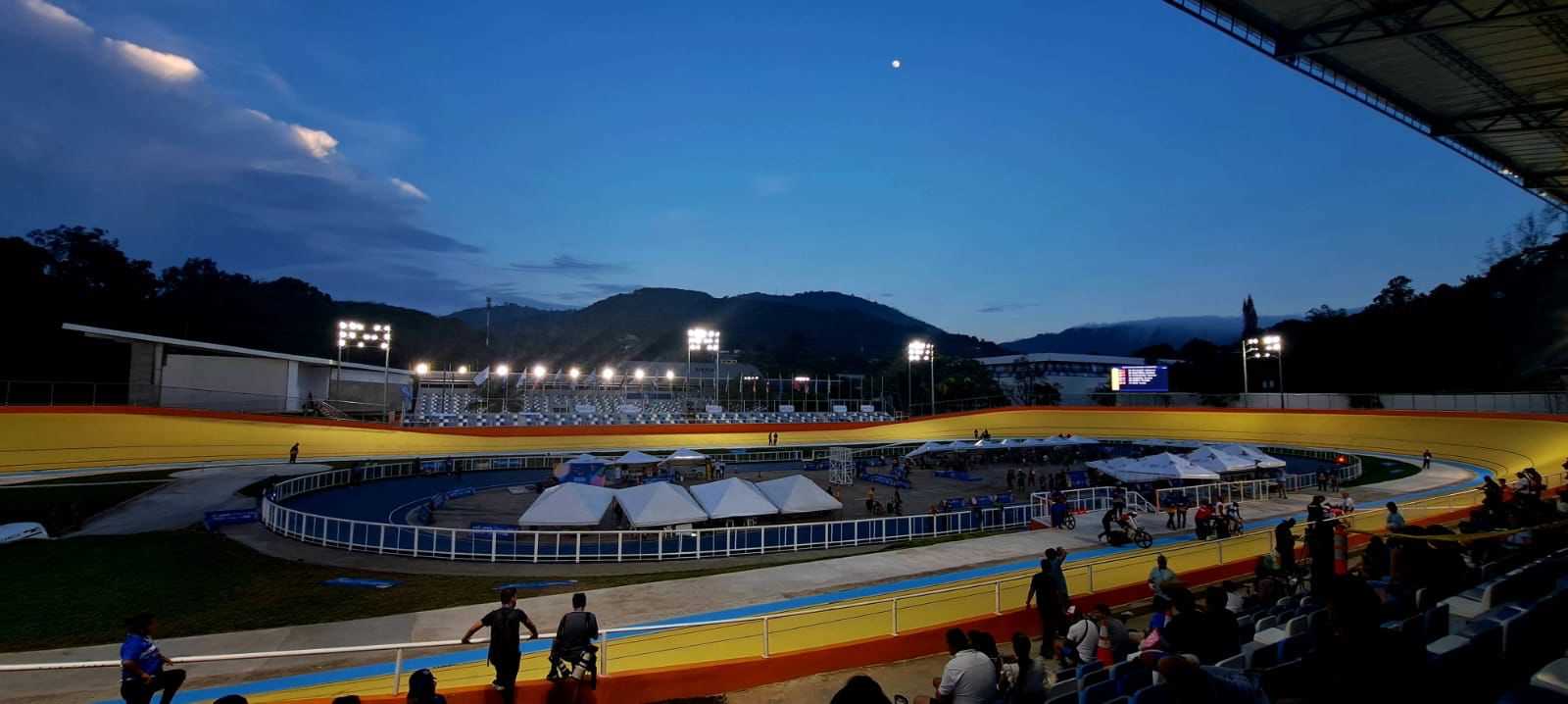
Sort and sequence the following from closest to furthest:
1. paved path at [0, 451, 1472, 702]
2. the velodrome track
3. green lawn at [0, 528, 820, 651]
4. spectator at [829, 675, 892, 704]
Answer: spectator at [829, 675, 892, 704]
the velodrome track
paved path at [0, 451, 1472, 702]
green lawn at [0, 528, 820, 651]

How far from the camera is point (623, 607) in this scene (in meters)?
11.8

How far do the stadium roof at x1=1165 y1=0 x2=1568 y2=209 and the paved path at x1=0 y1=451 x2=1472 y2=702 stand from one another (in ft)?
38.6

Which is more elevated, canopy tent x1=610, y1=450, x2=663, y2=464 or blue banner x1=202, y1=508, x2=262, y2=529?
canopy tent x1=610, y1=450, x2=663, y2=464

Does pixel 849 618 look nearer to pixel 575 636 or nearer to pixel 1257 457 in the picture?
pixel 575 636

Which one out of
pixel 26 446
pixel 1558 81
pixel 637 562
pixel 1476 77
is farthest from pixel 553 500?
pixel 1558 81

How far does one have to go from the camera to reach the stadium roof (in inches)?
551

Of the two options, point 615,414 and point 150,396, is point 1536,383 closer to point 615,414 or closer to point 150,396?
point 615,414

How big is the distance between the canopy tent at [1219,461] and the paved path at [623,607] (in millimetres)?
11494

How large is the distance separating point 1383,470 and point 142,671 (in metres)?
39.0

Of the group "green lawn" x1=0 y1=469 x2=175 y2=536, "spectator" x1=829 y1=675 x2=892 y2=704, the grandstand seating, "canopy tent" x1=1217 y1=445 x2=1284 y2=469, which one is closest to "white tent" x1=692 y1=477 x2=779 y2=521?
"spectator" x1=829 y1=675 x2=892 y2=704

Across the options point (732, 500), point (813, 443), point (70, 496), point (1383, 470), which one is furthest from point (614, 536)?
point (1383, 470)

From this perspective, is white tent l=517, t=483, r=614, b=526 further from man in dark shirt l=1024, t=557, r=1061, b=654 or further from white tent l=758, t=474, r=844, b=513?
man in dark shirt l=1024, t=557, r=1061, b=654

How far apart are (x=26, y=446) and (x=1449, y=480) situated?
2025 inches

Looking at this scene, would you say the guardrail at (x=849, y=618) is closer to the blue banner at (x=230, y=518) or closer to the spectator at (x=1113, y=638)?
the spectator at (x=1113, y=638)
